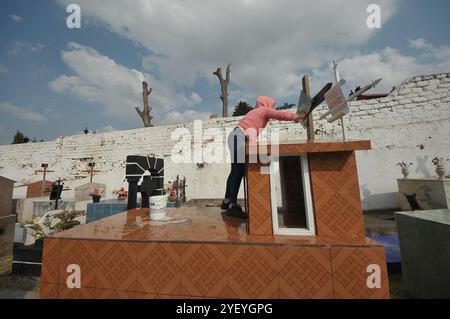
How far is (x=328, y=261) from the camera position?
1963mm

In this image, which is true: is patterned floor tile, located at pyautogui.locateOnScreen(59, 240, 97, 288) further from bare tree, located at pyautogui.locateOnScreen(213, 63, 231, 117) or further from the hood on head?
bare tree, located at pyautogui.locateOnScreen(213, 63, 231, 117)

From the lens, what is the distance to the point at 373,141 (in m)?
9.23

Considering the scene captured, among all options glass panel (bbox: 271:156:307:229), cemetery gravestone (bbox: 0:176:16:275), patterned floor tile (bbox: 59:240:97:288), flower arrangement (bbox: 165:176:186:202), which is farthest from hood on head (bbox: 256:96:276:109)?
cemetery gravestone (bbox: 0:176:16:275)

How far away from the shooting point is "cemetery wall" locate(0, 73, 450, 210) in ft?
28.0

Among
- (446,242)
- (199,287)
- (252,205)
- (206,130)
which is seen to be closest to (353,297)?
(252,205)

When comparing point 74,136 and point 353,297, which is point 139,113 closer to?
point 74,136

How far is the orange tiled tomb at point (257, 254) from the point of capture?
6.41ft

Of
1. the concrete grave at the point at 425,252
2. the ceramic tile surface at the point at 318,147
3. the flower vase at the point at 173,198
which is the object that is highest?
the ceramic tile surface at the point at 318,147

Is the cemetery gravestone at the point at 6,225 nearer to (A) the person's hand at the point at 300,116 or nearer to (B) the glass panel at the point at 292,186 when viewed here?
(B) the glass panel at the point at 292,186

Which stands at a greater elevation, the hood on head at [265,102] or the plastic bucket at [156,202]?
the hood on head at [265,102]

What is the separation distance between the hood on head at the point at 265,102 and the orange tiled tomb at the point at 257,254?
1.23 m

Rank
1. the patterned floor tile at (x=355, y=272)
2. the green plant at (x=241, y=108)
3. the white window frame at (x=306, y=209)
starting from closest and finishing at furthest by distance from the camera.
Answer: the patterned floor tile at (x=355, y=272) < the white window frame at (x=306, y=209) < the green plant at (x=241, y=108)

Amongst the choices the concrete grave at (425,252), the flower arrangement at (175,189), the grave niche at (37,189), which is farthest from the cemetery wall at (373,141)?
the concrete grave at (425,252)

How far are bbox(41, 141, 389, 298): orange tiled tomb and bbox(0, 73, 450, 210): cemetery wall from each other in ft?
26.5
